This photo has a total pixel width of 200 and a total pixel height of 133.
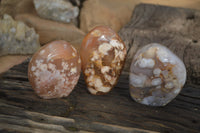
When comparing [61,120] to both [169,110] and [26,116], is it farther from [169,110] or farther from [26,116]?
[169,110]

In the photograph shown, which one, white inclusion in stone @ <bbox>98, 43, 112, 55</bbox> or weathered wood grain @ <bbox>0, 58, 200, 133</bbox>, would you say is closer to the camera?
weathered wood grain @ <bbox>0, 58, 200, 133</bbox>

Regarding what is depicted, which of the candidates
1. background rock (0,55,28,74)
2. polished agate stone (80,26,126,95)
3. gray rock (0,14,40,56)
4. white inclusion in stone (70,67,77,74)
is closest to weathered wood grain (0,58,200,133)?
polished agate stone (80,26,126,95)

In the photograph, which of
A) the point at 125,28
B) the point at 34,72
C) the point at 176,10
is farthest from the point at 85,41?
the point at 176,10

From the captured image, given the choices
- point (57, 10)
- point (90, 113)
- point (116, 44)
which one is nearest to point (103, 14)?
point (57, 10)

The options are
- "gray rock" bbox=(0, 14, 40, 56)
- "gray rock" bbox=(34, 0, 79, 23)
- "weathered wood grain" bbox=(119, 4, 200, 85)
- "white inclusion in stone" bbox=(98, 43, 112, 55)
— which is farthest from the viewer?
"gray rock" bbox=(34, 0, 79, 23)

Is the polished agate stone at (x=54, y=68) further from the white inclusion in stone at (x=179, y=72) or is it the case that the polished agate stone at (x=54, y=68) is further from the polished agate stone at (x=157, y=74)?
A: the white inclusion in stone at (x=179, y=72)

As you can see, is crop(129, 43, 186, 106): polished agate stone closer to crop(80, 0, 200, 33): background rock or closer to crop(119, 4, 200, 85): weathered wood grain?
crop(119, 4, 200, 85): weathered wood grain

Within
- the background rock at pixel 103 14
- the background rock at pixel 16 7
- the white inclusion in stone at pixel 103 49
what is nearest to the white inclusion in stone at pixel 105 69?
the white inclusion in stone at pixel 103 49
